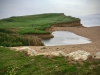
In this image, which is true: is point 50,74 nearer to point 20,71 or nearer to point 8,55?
point 20,71

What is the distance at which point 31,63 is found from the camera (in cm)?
1266

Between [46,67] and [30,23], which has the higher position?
[30,23]

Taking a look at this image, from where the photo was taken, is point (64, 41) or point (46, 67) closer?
point (46, 67)

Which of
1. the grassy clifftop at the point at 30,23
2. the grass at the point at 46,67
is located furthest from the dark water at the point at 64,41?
the grass at the point at 46,67

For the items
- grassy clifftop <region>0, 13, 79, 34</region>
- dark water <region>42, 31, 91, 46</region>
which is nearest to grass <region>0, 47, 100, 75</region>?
dark water <region>42, 31, 91, 46</region>

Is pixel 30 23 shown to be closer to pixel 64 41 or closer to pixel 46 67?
pixel 64 41

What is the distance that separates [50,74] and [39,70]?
2.93ft

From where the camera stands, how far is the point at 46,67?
11641 mm

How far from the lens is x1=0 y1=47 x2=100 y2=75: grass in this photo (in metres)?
10.7

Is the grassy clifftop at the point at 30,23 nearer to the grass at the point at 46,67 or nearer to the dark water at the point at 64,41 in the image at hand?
the dark water at the point at 64,41

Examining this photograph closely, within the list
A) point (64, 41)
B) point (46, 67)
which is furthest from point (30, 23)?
point (46, 67)

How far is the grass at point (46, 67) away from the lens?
10734 millimetres

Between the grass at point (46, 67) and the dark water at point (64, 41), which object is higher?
the grass at point (46, 67)

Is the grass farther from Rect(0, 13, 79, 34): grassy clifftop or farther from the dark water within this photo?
Rect(0, 13, 79, 34): grassy clifftop
